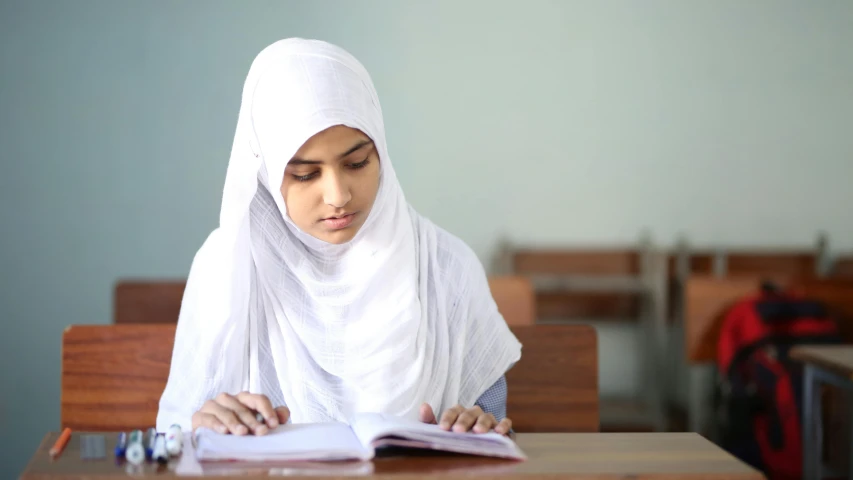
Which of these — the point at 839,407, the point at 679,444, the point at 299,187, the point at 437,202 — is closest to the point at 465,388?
the point at 299,187

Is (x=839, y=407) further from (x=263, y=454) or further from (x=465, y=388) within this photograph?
(x=263, y=454)

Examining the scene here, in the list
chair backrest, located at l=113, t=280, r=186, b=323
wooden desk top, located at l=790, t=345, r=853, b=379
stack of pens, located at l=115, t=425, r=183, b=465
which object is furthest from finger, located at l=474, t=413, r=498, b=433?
chair backrest, located at l=113, t=280, r=186, b=323

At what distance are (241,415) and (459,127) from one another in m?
2.97

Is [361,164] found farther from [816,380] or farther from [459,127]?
[459,127]

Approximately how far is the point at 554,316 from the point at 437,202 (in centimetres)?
69

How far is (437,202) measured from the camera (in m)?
3.97

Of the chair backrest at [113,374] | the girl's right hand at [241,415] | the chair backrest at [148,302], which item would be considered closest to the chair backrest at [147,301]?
the chair backrest at [148,302]

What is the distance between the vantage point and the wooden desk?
86.2 inches

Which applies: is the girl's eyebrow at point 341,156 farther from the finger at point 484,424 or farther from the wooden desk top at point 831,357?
the wooden desk top at point 831,357

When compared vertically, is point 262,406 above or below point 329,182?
below

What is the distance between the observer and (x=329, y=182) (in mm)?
1337

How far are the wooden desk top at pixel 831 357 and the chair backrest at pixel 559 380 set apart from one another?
0.77 m

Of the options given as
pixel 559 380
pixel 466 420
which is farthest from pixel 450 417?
pixel 559 380

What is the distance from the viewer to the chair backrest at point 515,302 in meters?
2.25
